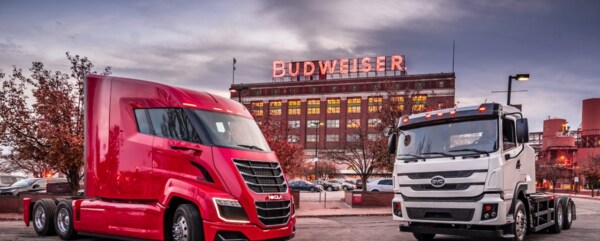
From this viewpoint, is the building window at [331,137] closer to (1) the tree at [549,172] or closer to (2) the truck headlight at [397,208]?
(1) the tree at [549,172]

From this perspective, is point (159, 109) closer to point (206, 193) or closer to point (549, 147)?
point (206, 193)

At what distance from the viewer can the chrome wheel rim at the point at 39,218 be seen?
13.3 m

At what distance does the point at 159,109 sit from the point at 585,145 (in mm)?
103758

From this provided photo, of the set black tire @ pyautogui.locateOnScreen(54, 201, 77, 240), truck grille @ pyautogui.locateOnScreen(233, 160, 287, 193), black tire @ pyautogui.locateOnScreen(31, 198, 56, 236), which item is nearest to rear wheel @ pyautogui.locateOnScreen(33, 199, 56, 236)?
black tire @ pyautogui.locateOnScreen(31, 198, 56, 236)

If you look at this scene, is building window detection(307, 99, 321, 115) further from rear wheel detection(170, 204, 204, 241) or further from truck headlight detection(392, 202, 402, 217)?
rear wheel detection(170, 204, 204, 241)

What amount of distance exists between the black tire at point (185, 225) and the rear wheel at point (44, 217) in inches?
176

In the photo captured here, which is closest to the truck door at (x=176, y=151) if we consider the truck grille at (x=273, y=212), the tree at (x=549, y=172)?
the truck grille at (x=273, y=212)

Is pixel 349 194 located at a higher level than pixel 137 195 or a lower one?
lower

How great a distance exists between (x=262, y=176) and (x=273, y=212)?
72 centimetres

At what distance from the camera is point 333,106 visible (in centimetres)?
12800

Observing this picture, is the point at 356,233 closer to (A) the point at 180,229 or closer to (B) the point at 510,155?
(B) the point at 510,155

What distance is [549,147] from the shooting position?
100250mm

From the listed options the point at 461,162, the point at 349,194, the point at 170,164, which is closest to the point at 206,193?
the point at 170,164

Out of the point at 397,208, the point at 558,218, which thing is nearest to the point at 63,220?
the point at 397,208
